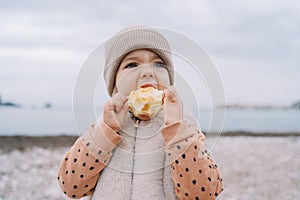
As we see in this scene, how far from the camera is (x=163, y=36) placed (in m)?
1.58

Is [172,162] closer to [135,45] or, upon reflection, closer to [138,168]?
[138,168]

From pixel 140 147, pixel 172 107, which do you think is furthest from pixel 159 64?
pixel 140 147

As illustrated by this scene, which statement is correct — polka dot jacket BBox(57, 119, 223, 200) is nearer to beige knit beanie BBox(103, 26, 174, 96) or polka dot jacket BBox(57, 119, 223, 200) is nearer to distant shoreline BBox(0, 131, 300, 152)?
beige knit beanie BBox(103, 26, 174, 96)

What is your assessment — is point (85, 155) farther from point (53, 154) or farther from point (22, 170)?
point (53, 154)

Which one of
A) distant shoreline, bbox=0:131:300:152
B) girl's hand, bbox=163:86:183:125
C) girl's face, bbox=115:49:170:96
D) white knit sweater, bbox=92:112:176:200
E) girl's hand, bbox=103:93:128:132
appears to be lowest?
distant shoreline, bbox=0:131:300:152

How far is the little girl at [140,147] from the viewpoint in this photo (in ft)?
4.83

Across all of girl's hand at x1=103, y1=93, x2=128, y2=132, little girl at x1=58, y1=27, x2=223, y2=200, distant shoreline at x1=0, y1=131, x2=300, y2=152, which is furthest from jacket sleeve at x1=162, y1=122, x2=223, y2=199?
distant shoreline at x1=0, y1=131, x2=300, y2=152

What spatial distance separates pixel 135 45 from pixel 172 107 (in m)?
0.26

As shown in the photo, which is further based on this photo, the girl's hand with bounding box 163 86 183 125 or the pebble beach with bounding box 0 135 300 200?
the pebble beach with bounding box 0 135 300 200

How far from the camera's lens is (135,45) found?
158cm

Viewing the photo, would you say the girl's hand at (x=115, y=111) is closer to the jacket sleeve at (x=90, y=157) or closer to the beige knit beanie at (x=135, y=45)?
the jacket sleeve at (x=90, y=157)

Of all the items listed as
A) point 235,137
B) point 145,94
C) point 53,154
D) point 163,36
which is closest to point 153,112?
point 145,94

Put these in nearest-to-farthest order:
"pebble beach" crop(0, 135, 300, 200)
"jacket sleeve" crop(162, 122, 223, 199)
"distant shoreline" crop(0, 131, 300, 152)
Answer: "jacket sleeve" crop(162, 122, 223, 199)
"pebble beach" crop(0, 135, 300, 200)
"distant shoreline" crop(0, 131, 300, 152)

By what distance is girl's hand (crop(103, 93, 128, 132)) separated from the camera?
154 centimetres
